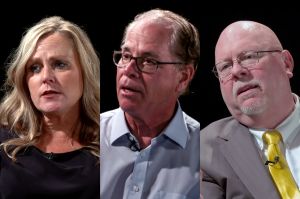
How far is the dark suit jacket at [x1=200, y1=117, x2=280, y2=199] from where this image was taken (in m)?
1.30

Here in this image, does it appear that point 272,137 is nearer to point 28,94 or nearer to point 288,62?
point 288,62

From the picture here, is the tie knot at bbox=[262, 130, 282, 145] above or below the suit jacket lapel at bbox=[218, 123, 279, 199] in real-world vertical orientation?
above

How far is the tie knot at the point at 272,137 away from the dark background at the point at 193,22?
0.15 metres

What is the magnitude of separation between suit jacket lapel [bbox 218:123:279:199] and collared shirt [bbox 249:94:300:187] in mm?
31

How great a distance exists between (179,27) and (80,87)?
0.41 meters

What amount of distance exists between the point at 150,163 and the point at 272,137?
0.41m

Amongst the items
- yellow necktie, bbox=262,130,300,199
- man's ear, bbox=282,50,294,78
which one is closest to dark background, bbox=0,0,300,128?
man's ear, bbox=282,50,294,78

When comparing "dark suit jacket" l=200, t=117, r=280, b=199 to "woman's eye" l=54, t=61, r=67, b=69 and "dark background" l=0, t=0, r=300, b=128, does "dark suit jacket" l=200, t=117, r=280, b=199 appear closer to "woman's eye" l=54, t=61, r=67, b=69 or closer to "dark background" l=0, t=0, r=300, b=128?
"dark background" l=0, t=0, r=300, b=128

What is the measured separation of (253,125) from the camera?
140 cm

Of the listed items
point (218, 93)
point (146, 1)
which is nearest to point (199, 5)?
point (146, 1)

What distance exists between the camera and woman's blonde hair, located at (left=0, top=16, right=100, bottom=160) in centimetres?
142

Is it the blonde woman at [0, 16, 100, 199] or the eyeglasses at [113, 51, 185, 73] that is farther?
the blonde woman at [0, 16, 100, 199]

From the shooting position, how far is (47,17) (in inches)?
57.5

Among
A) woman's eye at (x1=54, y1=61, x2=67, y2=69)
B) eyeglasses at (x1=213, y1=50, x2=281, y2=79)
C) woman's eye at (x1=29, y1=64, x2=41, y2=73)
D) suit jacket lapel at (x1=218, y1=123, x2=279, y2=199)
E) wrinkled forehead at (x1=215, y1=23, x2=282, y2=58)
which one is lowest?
suit jacket lapel at (x1=218, y1=123, x2=279, y2=199)
